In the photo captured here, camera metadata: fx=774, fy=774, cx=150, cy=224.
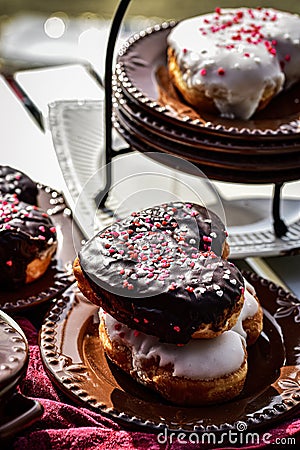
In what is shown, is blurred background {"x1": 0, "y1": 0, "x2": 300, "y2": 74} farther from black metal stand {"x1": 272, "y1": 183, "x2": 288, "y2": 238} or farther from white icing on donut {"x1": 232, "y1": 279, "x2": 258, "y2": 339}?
white icing on donut {"x1": 232, "y1": 279, "x2": 258, "y2": 339}

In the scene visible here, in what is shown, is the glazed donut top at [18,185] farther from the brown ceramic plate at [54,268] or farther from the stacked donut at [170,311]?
the stacked donut at [170,311]

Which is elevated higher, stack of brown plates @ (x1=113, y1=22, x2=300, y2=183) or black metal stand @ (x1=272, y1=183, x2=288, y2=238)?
→ stack of brown plates @ (x1=113, y1=22, x2=300, y2=183)

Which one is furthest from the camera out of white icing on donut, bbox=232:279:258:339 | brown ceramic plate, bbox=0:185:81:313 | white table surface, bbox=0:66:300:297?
white table surface, bbox=0:66:300:297

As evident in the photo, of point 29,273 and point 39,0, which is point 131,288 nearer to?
point 29,273

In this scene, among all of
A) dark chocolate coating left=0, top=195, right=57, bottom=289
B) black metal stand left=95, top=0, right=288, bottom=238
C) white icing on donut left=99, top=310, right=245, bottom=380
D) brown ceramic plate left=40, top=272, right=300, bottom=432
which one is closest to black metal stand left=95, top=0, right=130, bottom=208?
black metal stand left=95, top=0, right=288, bottom=238

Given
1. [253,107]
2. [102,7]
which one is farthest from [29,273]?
[102,7]

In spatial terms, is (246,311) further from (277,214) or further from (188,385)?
(277,214)

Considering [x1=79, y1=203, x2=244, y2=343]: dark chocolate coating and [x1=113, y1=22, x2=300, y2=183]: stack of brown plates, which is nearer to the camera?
[x1=79, y1=203, x2=244, y2=343]: dark chocolate coating

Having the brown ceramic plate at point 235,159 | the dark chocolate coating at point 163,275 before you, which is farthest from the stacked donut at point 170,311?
the brown ceramic plate at point 235,159
